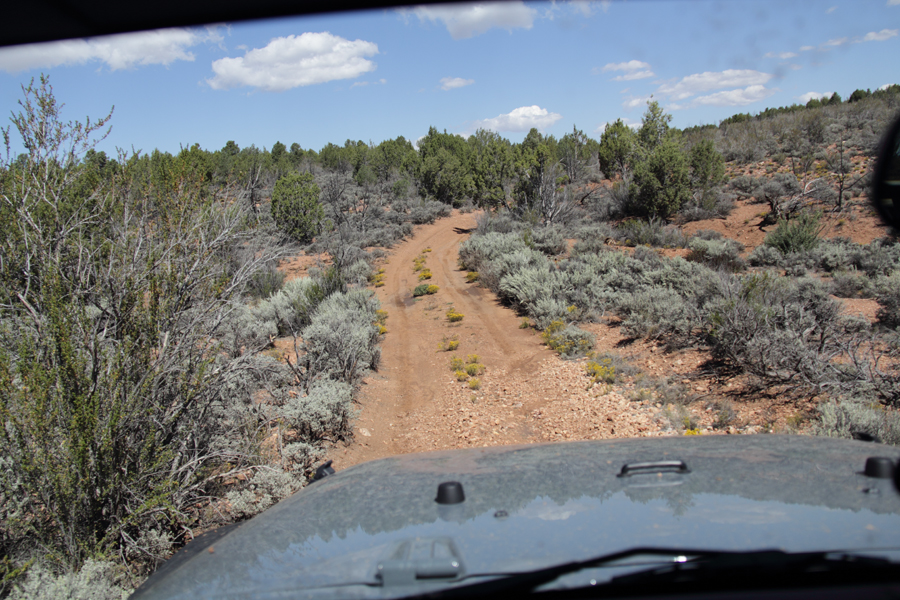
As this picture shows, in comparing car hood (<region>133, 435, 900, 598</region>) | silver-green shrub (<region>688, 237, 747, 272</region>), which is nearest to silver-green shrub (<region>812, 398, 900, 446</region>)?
car hood (<region>133, 435, 900, 598</region>)

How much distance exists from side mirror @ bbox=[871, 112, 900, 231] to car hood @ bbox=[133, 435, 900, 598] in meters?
1.71

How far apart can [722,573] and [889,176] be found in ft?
9.94

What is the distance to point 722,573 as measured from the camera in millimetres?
1396

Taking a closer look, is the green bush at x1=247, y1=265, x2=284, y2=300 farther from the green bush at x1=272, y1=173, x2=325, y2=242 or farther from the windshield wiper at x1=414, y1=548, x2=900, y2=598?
the windshield wiper at x1=414, y1=548, x2=900, y2=598

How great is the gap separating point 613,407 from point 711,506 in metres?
6.19

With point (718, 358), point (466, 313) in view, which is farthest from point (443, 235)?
point (718, 358)

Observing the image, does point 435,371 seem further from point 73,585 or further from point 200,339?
point 73,585

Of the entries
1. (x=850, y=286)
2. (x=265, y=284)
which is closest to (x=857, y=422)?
(x=850, y=286)

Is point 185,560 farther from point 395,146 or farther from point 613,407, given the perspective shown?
point 395,146

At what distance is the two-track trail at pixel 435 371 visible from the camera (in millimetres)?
7804

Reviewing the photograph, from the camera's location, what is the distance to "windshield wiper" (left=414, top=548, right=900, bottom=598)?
1.38m

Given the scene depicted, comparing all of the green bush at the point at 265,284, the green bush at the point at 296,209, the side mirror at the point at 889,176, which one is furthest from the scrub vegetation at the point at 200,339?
the green bush at the point at 296,209

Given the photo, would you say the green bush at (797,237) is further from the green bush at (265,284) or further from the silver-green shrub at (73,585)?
the silver-green shrub at (73,585)

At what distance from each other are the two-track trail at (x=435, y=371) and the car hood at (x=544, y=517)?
198 inches
